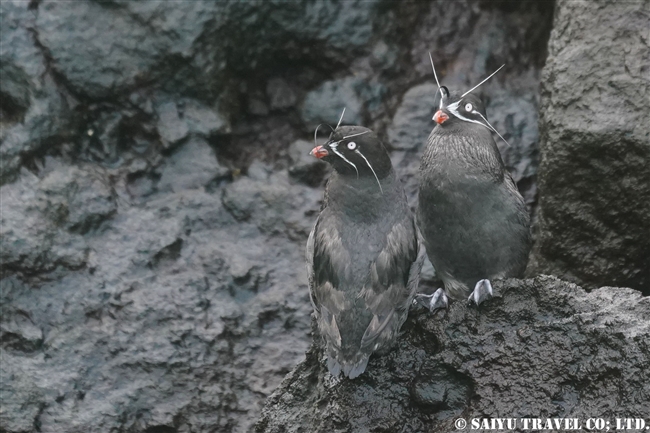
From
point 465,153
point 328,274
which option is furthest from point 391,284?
point 465,153

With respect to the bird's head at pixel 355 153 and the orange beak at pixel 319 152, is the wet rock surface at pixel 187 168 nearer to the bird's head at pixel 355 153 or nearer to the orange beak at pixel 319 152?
the bird's head at pixel 355 153

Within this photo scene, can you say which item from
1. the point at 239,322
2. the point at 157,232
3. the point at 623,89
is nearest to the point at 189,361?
the point at 239,322

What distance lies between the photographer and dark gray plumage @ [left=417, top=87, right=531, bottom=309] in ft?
19.4

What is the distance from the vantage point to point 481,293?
5359 millimetres

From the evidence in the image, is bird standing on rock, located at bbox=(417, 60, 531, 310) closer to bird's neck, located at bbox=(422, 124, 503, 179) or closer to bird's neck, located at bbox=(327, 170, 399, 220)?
bird's neck, located at bbox=(422, 124, 503, 179)

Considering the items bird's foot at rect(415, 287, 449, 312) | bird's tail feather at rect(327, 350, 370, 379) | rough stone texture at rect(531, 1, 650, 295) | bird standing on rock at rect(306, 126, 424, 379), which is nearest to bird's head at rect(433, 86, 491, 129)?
bird standing on rock at rect(306, 126, 424, 379)

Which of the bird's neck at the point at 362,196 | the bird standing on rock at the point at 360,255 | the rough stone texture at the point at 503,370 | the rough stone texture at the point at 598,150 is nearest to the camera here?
the rough stone texture at the point at 503,370

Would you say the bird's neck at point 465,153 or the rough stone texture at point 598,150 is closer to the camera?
the bird's neck at point 465,153

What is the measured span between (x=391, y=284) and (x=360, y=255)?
233 mm

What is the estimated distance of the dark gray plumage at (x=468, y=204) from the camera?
Result: 591 cm

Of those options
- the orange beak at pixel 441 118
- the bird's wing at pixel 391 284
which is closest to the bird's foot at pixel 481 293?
the bird's wing at pixel 391 284

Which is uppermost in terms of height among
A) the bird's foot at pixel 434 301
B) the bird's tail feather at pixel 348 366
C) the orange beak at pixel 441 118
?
the orange beak at pixel 441 118

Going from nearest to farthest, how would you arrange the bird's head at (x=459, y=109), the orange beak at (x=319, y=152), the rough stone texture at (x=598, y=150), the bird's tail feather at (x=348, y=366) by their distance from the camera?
1. the bird's tail feather at (x=348, y=366)
2. the orange beak at (x=319, y=152)
3. the bird's head at (x=459, y=109)
4. the rough stone texture at (x=598, y=150)

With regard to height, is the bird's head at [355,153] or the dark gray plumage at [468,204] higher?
the bird's head at [355,153]
